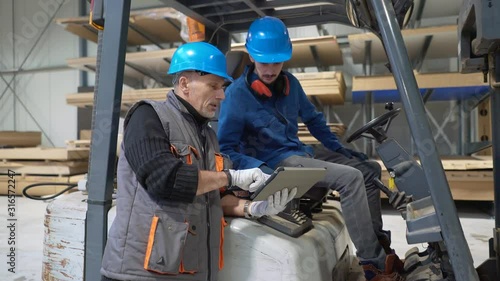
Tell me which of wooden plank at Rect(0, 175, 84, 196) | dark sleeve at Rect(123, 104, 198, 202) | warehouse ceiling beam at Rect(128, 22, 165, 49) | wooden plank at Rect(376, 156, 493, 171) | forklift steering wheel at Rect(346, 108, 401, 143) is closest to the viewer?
dark sleeve at Rect(123, 104, 198, 202)

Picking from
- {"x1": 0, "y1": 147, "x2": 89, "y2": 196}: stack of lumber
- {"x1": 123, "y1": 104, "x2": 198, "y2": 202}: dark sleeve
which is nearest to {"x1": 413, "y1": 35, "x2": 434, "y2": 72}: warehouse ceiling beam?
{"x1": 123, "y1": 104, "x2": 198, "y2": 202}: dark sleeve

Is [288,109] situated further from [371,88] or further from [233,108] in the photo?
[371,88]

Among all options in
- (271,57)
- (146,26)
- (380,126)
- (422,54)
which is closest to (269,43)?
(271,57)

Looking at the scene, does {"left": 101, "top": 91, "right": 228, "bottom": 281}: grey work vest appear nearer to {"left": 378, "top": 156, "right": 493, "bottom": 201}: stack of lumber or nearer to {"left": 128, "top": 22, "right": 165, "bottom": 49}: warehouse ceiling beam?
{"left": 378, "top": 156, "right": 493, "bottom": 201}: stack of lumber

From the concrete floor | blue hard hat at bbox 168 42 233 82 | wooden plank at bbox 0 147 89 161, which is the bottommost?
the concrete floor

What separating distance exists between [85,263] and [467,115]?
722cm

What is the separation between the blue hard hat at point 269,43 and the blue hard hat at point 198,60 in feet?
1.88

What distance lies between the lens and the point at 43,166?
755 cm

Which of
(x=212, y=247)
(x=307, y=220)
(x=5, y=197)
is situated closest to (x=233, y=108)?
(x=307, y=220)

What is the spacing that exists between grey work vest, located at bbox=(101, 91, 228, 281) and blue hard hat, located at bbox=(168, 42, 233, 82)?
0.20 metres

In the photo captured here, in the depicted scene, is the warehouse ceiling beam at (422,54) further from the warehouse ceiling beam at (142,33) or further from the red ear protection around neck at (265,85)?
the warehouse ceiling beam at (142,33)

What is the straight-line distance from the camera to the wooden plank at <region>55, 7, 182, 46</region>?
278 inches

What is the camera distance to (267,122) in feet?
8.10

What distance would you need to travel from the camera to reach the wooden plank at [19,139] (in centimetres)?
859
